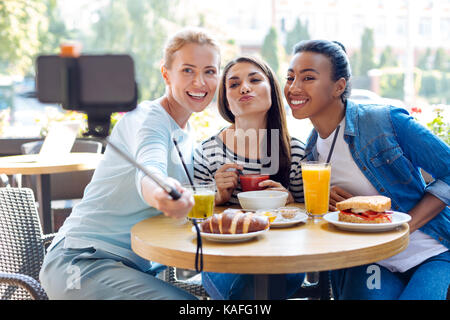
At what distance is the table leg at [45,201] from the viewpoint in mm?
3076

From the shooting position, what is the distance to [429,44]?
27.2 meters

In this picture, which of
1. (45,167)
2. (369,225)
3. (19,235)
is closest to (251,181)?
(369,225)

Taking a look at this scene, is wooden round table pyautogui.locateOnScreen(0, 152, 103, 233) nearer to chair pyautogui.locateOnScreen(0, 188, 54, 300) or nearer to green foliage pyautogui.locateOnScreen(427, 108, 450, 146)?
chair pyautogui.locateOnScreen(0, 188, 54, 300)

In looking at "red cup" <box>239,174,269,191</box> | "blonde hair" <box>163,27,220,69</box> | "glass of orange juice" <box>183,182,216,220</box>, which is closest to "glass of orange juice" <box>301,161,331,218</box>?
"red cup" <box>239,174,269,191</box>

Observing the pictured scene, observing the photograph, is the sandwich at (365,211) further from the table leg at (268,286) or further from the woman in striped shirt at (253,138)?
the woman in striped shirt at (253,138)

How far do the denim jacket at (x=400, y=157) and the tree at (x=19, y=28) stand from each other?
40.0 feet

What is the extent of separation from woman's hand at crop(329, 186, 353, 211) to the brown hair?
274mm

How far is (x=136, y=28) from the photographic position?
20750mm

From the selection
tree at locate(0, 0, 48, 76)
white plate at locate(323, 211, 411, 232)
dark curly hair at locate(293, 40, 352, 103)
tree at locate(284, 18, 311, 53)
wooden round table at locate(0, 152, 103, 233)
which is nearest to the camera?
white plate at locate(323, 211, 411, 232)

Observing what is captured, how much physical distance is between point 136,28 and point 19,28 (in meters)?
8.01

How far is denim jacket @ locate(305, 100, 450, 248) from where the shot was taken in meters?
1.77

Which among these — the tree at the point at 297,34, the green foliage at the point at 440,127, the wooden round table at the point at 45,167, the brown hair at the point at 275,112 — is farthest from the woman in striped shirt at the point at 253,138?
the tree at the point at 297,34

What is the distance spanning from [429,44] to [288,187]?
28.2m

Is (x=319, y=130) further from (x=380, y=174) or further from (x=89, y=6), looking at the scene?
(x=89, y=6)
